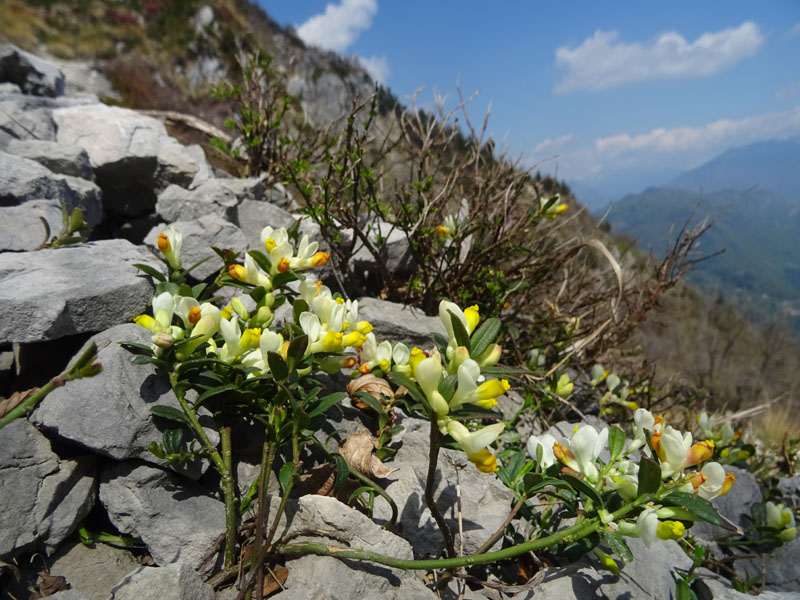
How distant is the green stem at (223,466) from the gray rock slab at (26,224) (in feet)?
3.59

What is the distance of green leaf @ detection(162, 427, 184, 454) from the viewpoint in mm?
1324

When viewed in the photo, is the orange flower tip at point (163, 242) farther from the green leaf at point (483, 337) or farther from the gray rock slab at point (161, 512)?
the green leaf at point (483, 337)

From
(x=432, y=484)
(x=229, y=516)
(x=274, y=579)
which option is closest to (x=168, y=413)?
(x=229, y=516)

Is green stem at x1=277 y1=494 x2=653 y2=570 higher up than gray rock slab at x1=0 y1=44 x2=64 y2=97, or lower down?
lower down

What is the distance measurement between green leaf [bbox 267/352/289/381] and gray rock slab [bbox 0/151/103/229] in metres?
1.83

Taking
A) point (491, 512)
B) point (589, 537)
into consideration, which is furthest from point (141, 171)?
point (589, 537)

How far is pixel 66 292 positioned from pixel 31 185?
3.41 ft

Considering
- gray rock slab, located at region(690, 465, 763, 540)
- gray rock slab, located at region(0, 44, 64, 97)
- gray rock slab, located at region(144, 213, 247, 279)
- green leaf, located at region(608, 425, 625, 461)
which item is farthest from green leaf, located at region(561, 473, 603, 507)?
gray rock slab, located at region(0, 44, 64, 97)

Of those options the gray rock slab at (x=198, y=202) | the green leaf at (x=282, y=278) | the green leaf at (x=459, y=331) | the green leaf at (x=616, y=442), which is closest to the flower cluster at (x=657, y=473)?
the green leaf at (x=616, y=442)

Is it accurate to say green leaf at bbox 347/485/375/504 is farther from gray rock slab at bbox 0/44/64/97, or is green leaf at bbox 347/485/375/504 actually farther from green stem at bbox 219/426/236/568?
gray rock slab at bbox 0/44/64/97

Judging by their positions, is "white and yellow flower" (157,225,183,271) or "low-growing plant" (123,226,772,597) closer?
"low-growing plant" (123,226,772,597)

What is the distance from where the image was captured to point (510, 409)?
2436 millimetres

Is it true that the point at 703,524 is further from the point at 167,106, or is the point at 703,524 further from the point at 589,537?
the point at 167,106

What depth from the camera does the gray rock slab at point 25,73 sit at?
4.20 m
